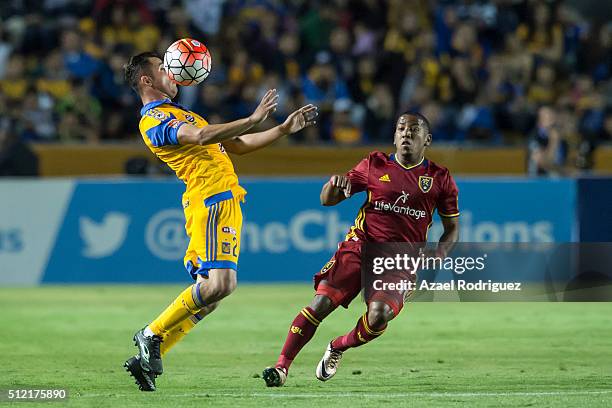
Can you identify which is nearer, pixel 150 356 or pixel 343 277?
pixel 150 356

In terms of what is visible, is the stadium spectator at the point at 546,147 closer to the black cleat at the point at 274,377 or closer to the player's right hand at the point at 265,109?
the black cleat at the point at 274,377

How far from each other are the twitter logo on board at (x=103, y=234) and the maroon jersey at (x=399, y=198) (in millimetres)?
7418

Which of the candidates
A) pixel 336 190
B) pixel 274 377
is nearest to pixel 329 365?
pixel 274 377

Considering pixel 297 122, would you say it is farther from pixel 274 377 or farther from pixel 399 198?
pixel 274 377

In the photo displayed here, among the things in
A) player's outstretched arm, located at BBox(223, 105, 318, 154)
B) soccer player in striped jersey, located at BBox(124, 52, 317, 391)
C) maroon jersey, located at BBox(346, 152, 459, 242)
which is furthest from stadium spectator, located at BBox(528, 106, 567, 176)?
soccer player in striped jersey, located at BBox(124, 52, 317, 391)

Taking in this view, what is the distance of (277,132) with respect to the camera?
8430 millimetres

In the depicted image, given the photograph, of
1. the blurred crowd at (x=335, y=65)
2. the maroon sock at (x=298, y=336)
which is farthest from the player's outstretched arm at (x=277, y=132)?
the blurred crowd at (x=335, y=65)

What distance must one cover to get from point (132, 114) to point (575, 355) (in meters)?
9.71

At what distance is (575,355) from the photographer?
1050 centimetres

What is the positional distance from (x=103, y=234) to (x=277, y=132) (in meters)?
7.99

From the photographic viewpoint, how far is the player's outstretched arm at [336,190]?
8.56 meters

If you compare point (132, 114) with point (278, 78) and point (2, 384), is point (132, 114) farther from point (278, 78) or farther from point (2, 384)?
point (2, 384)

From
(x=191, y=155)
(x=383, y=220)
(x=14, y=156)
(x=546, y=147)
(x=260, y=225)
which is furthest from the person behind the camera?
(x=14, y=156)

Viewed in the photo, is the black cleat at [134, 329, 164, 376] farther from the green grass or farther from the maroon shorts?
the maroon shorts
